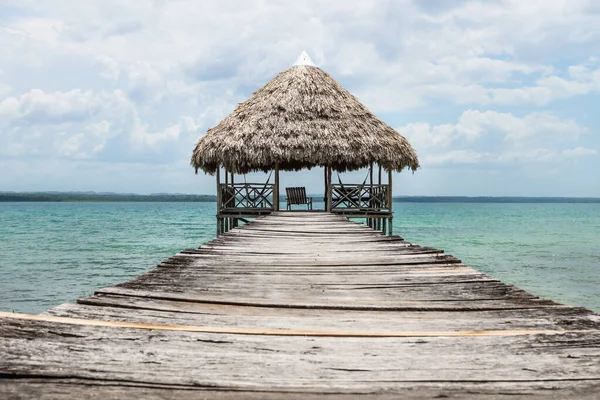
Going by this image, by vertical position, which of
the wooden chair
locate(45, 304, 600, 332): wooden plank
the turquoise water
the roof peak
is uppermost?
the roof peak

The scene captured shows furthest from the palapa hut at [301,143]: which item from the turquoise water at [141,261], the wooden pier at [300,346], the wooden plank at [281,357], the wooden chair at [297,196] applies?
the wooden plank at [281,357]

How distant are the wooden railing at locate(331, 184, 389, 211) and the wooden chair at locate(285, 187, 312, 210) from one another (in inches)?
61.5

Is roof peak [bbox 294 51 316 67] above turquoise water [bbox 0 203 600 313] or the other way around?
above

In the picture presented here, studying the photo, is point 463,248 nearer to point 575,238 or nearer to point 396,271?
point 575,238

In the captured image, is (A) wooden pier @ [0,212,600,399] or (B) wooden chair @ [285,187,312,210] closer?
(A) wooden pier @ [0,212,600,399]

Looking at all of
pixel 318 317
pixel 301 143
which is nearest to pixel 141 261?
pixel 301 143

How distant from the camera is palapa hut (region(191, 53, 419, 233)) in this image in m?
14.5

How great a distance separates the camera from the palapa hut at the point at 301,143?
47.7 ft

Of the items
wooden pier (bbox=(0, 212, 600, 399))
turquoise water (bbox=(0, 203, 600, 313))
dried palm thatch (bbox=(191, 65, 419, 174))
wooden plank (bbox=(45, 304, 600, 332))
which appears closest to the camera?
wooden pier (bbox=(0, 212, 600, 399))

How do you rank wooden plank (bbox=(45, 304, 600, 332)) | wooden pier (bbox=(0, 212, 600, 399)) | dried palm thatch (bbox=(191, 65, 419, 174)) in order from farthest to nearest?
dried palm thatch (bbox=(191, 65, 419, 174)) → wooden plank (bbox=(45, 304, 600, 332)) → wooden pier (bbox=(0, 212, 600, 399))

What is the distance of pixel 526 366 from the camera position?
2250mm

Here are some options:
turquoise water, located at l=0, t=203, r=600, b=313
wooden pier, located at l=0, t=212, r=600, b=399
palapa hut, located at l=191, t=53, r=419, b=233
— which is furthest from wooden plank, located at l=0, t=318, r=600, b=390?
palapa hut, located at l=191, t=53, r=419, b=233

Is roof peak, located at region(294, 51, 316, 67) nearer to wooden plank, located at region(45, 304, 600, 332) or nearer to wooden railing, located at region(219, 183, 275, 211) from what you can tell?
wooden railing, located at region(219, 183, 275, 211)

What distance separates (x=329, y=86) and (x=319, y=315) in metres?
13.3
